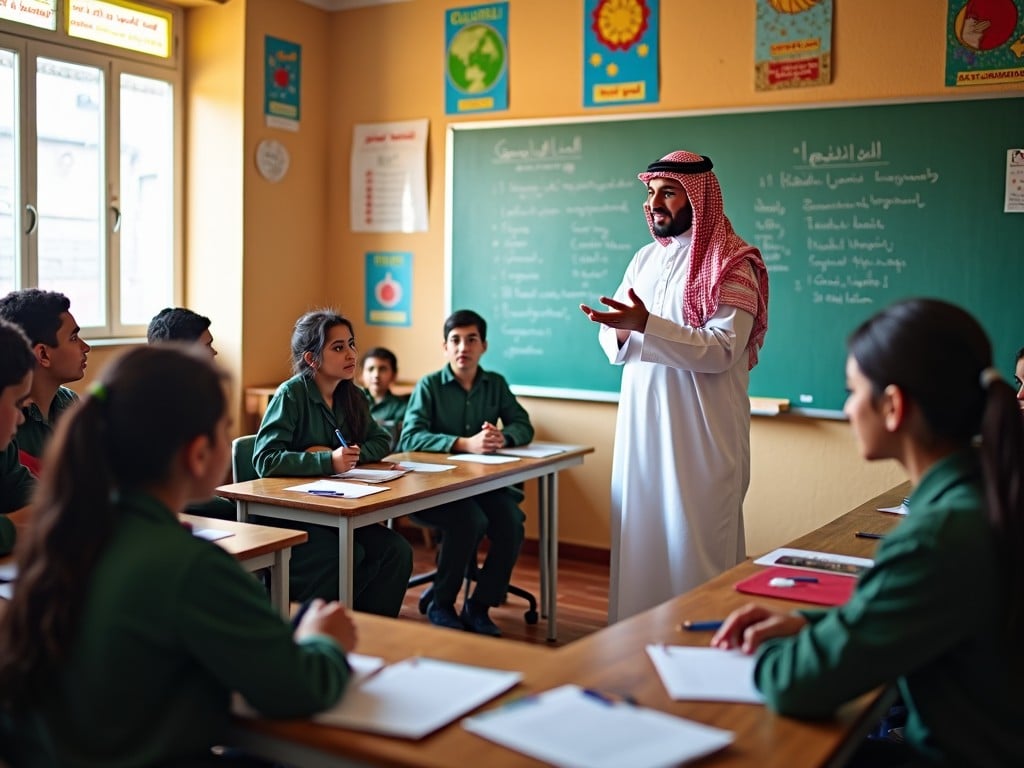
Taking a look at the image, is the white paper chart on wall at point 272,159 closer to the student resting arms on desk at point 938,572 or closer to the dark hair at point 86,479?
the dark hair at point 86,479

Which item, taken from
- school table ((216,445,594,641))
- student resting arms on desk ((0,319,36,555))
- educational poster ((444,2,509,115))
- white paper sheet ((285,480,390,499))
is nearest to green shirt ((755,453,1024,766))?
student resting arms on desk ((0,319,36,555))

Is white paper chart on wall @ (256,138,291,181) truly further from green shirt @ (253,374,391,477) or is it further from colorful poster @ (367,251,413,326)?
green shirt @ (253,374,391,477)

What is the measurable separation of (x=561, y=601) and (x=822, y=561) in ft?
8.58

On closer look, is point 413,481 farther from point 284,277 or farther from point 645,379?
point 284,277

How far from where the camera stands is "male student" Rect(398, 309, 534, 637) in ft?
14.0

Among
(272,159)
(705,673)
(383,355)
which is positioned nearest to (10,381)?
(705,673)

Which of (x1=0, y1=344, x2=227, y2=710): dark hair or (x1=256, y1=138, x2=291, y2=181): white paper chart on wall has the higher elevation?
(x1=256, y1=138, x2=291, y2=181): white paper chart on wall

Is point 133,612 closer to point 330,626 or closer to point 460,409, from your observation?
point 330,626

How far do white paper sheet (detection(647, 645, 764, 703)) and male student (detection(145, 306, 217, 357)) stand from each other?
2366 mm

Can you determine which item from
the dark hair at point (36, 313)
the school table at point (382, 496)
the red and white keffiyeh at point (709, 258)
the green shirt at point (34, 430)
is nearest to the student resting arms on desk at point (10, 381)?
the green shirt at point (34, 430)

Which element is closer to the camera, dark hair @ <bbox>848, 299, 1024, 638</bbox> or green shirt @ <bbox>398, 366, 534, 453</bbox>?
dark hair @ <bbox>848, 299, 1024, 638</bbox>

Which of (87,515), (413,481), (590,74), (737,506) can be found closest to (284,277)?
(590,74)

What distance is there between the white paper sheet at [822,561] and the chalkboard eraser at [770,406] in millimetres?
2404

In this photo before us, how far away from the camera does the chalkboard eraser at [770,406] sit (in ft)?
15.6
